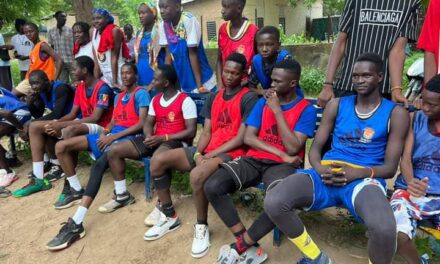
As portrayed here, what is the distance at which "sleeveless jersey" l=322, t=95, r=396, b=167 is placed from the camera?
267 centimetres

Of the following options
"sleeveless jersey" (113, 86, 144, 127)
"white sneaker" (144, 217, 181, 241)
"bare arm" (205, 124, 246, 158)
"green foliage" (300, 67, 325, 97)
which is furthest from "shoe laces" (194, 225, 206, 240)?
"green foliage" (300, 67, 325, 97)

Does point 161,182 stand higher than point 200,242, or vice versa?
point 161,182

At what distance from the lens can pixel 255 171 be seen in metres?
3.13

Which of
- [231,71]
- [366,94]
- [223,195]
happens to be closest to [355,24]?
A: [366,94]

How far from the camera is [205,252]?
318 centimetres

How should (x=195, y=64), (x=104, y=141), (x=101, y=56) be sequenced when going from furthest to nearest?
(x=101, y=56)
(x=195, y=64)
(x=104, y=141)

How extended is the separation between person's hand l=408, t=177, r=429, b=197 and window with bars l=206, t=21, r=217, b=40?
16.1 meters

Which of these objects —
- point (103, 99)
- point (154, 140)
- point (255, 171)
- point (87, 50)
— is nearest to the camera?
point (255, 171)

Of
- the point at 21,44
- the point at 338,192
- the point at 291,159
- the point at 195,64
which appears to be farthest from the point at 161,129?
the point at 21,44

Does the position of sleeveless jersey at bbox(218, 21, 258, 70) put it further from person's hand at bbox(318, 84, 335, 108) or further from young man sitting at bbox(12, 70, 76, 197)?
young man sitting at bbox(12, 70, 76, 197)

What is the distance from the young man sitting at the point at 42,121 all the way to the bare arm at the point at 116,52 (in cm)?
56

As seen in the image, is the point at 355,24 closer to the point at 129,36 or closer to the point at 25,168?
the point at 25,168

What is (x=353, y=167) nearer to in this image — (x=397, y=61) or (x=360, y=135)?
(x=360, y=135)

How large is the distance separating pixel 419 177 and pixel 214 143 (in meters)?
1.67
